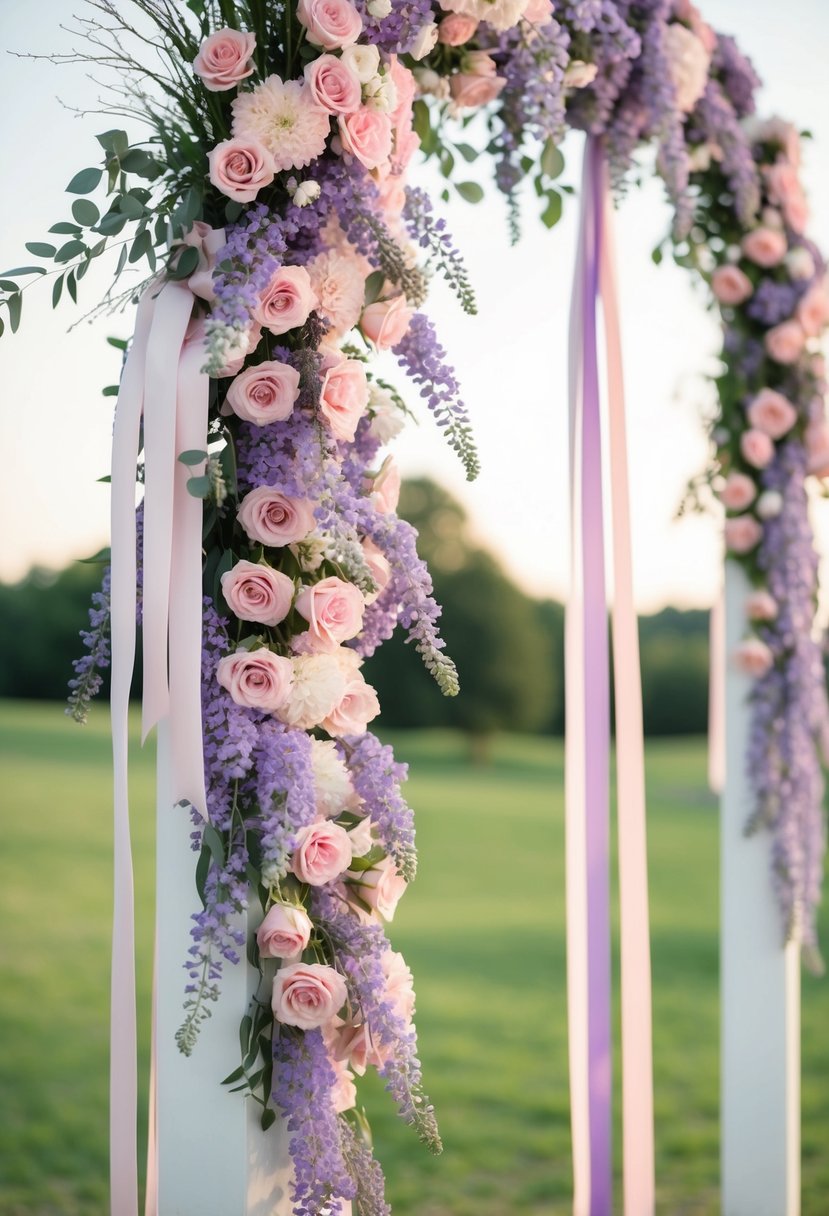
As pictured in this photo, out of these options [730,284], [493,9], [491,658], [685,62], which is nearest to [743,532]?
[730,284]

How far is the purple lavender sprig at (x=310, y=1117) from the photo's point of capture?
1125 mm

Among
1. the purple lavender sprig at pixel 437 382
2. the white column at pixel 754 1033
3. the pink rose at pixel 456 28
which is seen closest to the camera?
the purple lavender sprig at pixel 437 382

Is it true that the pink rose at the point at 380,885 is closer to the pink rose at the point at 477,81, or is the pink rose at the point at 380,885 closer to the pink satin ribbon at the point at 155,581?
the pink satin ribbon at the point at 155,581

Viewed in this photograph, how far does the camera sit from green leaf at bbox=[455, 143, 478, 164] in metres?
1.57

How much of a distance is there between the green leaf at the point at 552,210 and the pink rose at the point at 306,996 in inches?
48.2

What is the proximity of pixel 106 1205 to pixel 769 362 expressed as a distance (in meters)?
3.26

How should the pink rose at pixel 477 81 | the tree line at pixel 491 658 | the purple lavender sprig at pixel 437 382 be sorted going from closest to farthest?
1. the purple lavender sprig at pixel 437 382
2. the pink rose at pixel 477 81
3. the tree line at pixel 491 658

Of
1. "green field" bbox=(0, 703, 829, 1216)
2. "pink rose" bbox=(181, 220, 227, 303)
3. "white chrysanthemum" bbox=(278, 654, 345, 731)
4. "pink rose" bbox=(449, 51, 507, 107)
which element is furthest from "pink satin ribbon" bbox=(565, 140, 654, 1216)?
"green field" bbox=(0, 703, 829, 1216)

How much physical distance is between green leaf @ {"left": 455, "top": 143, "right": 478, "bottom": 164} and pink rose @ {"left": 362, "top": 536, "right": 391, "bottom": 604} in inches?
27.8

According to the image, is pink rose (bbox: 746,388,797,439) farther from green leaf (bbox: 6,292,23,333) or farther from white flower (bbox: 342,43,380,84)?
green leaf (bbox: 6,292,23,333)

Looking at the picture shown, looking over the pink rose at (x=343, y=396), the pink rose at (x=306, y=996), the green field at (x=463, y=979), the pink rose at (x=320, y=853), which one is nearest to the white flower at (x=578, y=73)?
the pink rose at (x=343, y=396)

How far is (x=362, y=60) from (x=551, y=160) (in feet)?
1.67

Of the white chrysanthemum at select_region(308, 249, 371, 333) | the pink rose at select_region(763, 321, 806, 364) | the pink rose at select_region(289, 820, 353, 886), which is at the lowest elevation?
the pink rose at select_region(289, 820, 353, 886)

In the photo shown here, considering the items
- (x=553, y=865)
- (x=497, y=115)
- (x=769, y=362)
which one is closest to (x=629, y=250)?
(x=769, y=362)
